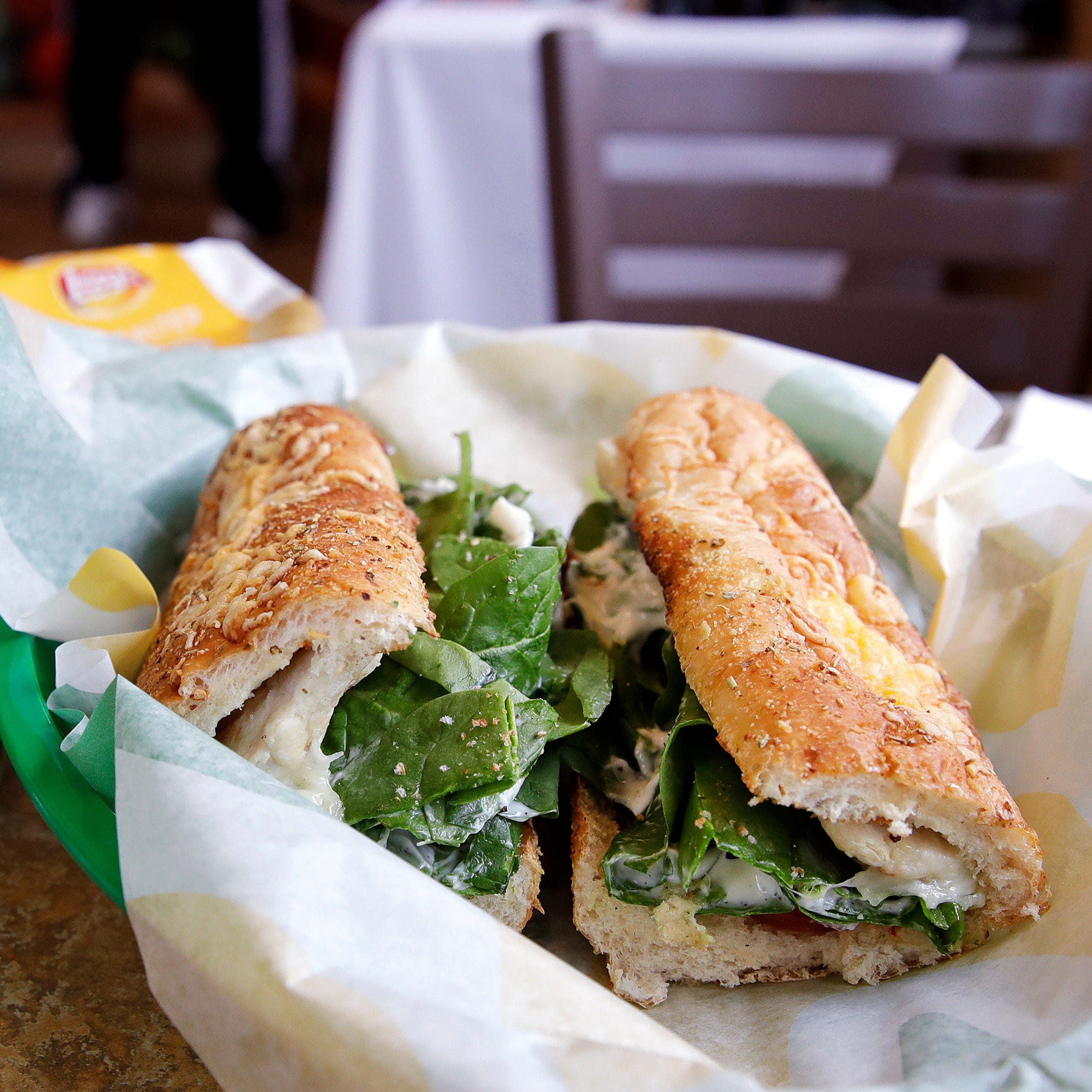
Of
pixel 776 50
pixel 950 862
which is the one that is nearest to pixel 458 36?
pixel 776 50

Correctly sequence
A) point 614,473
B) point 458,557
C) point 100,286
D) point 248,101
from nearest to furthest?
point 458,557, point 614,473, point 100,286, point 248,101

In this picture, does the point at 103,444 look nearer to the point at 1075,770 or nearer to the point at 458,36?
the point at 1075,770

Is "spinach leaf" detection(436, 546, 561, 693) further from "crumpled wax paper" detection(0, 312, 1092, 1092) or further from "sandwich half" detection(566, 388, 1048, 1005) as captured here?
"crumpled wax paper" detection(0, 312, 1092, 1092)

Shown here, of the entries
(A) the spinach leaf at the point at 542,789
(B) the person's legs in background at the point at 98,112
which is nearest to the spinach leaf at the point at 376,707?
(A) the spinach leaf at the point at 542,789

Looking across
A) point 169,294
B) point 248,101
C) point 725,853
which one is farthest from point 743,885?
point 248,101

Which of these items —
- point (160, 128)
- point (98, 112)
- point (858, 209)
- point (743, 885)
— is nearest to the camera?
point (743, 885)

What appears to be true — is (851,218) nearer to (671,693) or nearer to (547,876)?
(671,693)

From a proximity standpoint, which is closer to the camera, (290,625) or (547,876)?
(290,625)

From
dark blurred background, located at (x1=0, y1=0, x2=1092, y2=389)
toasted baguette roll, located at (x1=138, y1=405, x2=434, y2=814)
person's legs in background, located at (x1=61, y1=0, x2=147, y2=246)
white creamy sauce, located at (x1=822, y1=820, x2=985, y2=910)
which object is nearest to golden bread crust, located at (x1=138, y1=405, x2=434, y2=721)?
toasted baguette roll, located at (x1=138, y1=405, x2=434, y2=814)
